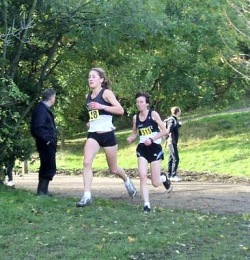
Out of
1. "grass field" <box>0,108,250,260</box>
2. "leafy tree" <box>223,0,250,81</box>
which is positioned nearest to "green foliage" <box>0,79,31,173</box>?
"grass field" <box>0,108,250,260</box>

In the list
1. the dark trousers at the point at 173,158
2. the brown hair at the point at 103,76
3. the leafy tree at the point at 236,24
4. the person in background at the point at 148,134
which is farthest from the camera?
the leafy tree at the point at 236,24

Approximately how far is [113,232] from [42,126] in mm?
3483

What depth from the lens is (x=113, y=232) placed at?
7137mm

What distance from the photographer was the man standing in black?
33.5 feet

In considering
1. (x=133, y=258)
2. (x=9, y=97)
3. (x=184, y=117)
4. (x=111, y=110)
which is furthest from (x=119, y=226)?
(x=184, y=117)

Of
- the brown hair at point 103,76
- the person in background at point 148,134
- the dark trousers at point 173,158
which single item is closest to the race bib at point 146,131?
the person in background at point 148,134

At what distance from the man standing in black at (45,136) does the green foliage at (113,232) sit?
1.17 metres

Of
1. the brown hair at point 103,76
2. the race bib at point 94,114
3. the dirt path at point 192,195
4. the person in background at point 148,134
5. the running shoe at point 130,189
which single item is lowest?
the dirt path at point 192,195

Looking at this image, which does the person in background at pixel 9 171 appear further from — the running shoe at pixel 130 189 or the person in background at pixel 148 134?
the person in background at pixel 148 134

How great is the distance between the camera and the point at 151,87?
23.0 m

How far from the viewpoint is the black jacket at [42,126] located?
10.2 metres

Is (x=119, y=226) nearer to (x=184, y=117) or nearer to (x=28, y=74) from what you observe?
(x=28, y=74)

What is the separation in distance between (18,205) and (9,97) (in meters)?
1.99

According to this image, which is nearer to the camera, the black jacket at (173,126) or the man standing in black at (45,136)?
the man standing in black at (45,136)
